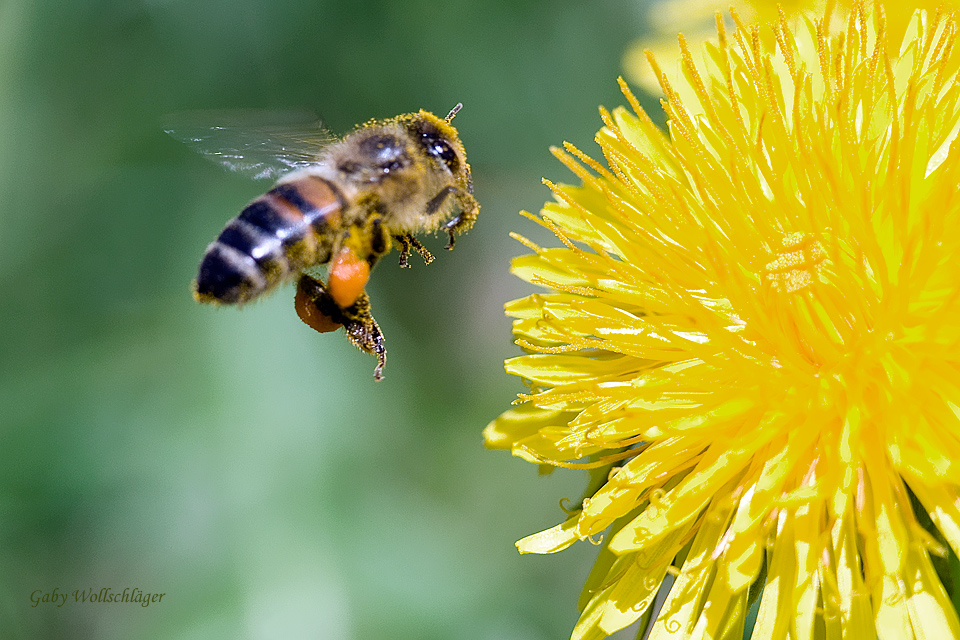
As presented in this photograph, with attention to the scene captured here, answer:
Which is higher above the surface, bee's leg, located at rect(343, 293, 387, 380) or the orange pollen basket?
the orange pollen basket

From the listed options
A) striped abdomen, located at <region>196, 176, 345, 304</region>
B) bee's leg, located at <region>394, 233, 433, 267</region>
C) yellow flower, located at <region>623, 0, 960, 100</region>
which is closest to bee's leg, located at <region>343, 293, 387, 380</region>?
striped abdomen, located at <region>196, 176, 345, 304</region>

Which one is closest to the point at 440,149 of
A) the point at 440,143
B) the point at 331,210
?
the point at 440,143

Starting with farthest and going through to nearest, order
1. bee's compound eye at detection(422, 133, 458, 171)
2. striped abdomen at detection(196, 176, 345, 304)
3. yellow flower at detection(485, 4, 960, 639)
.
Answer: bee's compound eye at detection(422, 133, 458, 171) → striped abdomen at detection(196, 176, 345, 304) → yellow flower at detection(485, 4, 960, 639)

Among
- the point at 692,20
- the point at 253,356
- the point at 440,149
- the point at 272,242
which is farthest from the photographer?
the point at 253,356

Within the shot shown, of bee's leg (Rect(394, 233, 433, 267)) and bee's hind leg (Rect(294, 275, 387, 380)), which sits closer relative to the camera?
bee's hind leg (Rect(294, 275, 387, 380))

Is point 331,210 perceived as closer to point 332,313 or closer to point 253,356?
point 332,313

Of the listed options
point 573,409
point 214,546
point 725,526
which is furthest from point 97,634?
point 725,526

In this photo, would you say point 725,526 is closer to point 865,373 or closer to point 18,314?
point 865,373

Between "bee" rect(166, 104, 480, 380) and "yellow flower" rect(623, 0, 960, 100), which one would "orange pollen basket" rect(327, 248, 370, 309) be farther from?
"yellow flower" rect(623, 0, 960, 100)
